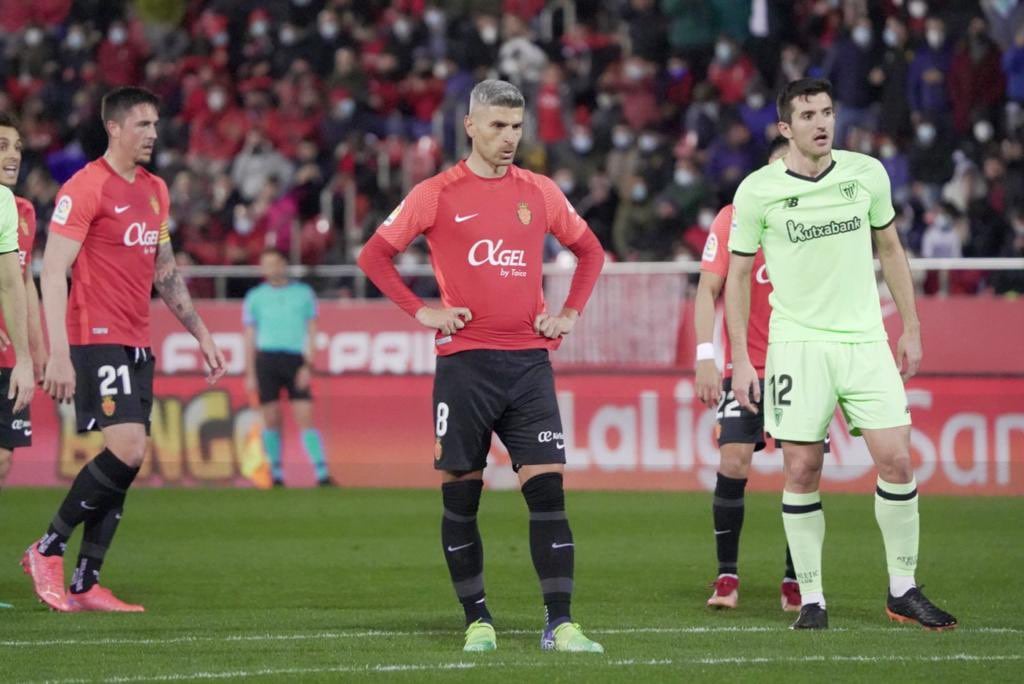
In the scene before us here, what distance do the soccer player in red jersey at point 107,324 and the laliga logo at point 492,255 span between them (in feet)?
7.59

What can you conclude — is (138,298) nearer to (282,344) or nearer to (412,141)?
(282,344)

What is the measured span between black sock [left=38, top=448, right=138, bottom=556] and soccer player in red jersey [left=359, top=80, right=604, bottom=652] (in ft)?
7.89

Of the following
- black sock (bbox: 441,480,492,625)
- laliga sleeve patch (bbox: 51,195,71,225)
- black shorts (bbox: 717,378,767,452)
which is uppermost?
laliga sleeve patch (bbox: 51,195,71,225)

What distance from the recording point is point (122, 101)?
9.48 meters

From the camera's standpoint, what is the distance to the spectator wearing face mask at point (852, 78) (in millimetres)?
21500

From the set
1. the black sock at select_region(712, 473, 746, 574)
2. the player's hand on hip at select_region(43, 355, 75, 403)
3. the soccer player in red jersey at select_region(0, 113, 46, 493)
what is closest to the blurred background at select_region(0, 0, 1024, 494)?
the black sock at select_region(712, 473, 746, 574)

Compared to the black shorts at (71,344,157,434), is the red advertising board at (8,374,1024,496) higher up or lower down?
lower down

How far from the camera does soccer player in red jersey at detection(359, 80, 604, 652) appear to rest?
7.69m

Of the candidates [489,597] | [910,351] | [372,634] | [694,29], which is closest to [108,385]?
[372,634]

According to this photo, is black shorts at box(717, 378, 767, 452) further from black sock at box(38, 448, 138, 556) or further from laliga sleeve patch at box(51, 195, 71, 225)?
laliga sleeve patch at box(51, 195, 71, 225)

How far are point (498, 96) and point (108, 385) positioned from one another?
3.08 metres

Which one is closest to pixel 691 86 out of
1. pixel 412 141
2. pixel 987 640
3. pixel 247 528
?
pixel 412 141

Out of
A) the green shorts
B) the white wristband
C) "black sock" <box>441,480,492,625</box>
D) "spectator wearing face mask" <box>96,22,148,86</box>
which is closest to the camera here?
"black sock" <box>441,480,492,625</box>

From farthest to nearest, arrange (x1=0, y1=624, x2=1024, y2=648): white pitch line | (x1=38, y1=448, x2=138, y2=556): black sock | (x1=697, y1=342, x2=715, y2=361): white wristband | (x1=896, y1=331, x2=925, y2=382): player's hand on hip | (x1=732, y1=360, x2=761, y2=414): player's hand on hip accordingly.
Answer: (x1=38, y1=448, x2=138, y2=556): black sock, (x1=697, y1=342, x2=715, y2=361): white wristband, (x1=896, y1=331, x2=925, y2=382): player's hand on hip, (x1=732, y1=360, x2=761, y2=414): player's hand on hip, (x1=0, y1=624, x2=1024, y2=648): white pitch line
